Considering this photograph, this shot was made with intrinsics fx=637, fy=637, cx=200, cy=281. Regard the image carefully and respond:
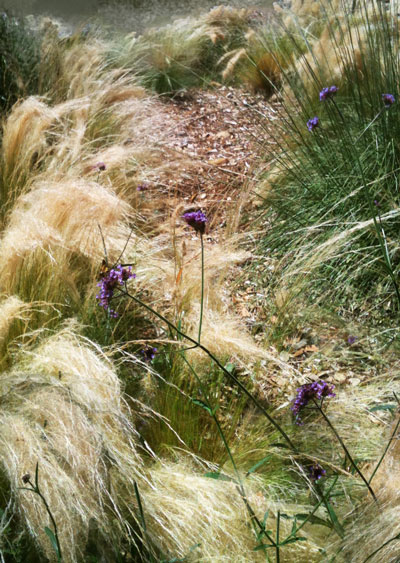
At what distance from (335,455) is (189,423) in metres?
0.43

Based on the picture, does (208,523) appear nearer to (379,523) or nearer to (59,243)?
(379,523)

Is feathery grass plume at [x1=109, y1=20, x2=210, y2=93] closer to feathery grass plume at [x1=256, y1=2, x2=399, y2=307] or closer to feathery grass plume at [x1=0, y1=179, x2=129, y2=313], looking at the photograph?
feathery grass plume at [x1=256, y1=2, x2=399, y2=307]

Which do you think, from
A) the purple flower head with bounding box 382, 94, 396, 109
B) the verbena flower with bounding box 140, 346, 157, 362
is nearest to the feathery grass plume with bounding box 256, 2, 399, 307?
the purple flower head with bounding box 382, 94, 396, 109

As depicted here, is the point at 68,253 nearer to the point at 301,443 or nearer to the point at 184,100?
the point at 301,443

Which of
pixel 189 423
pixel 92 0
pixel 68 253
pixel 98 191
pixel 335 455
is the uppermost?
pixel 92 0

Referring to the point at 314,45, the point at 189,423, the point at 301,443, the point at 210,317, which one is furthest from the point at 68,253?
the point at 314,45

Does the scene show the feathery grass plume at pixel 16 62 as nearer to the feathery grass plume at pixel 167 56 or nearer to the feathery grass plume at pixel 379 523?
the feathery grass plume at pixel 167 56

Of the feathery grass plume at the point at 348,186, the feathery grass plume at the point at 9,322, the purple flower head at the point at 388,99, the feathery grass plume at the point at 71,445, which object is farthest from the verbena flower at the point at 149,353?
the purple flower head at the point at 388,99

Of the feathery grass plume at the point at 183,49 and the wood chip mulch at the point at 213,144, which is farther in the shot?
the feathery grass plume at the point at 183,49

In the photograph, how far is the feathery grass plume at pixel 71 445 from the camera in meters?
1.46

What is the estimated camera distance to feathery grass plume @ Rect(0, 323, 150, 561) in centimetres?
146

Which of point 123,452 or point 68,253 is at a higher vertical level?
point 68,253

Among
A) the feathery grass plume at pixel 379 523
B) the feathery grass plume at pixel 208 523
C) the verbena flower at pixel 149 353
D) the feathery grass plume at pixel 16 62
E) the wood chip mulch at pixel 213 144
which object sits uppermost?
the feathery grass plume at pixel 16 62

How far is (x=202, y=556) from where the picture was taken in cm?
151
